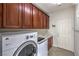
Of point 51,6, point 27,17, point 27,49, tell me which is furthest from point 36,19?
point 27,49

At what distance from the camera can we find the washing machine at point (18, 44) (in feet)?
2.74

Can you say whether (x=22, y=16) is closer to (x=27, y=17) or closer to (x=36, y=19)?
(x=27, y=17)

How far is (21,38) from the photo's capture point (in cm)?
98

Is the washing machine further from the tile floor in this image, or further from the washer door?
the tile floor

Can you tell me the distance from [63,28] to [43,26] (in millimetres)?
241

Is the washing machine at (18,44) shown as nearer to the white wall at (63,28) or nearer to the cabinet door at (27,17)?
the cabinet door at (27,17)

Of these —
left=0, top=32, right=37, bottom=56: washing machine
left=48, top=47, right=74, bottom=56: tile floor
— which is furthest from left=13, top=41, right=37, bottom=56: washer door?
left=48, top=47, right=74, bottom=56: tile floor

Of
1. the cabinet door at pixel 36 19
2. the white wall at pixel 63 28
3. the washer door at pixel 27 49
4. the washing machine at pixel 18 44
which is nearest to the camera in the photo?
the washing machine at pixel 18 44

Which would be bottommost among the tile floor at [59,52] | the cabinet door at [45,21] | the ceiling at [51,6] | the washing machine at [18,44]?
the tile floor at [59,52]

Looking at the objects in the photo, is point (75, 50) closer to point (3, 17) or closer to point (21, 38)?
point (21, 38)

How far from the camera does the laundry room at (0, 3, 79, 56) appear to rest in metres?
1.05

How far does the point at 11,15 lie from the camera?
1059 mm

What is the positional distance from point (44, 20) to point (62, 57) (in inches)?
17.8

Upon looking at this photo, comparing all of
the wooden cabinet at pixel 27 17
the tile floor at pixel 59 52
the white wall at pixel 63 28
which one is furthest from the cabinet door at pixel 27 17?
the tile floor at pixel 59 52
